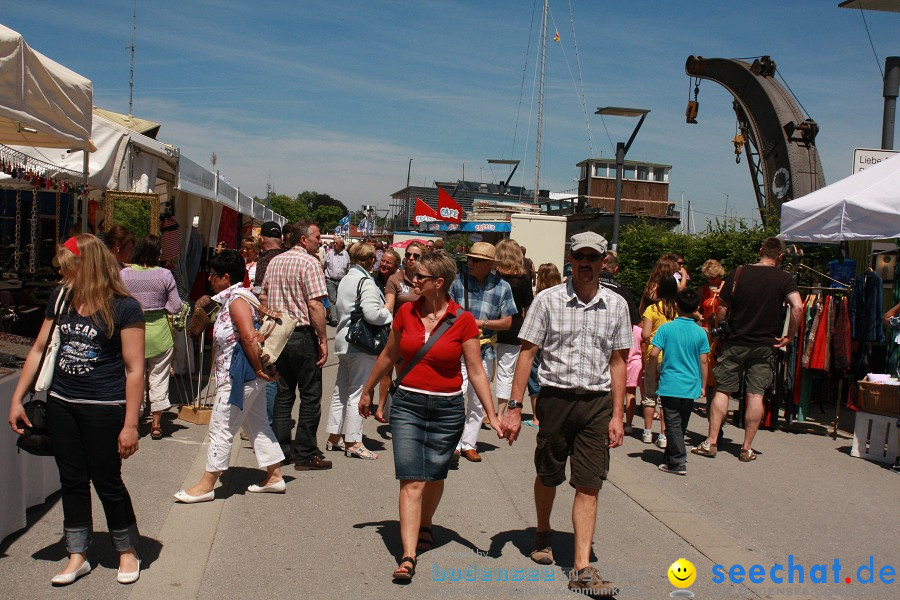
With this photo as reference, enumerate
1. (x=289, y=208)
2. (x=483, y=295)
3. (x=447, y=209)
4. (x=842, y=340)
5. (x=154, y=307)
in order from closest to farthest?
(x=483, y=295), (x=154, y=307), (x=842, y=340), (x=447, y=209), (x=289, y=208)

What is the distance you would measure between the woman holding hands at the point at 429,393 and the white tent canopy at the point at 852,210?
508 centimetres

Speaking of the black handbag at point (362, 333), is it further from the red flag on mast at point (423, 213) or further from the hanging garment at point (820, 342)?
the red flag on mast at point (423, 213)

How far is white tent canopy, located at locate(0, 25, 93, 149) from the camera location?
224 inches

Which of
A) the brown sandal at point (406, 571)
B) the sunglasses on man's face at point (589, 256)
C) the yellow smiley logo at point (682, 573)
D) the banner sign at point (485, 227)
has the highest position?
the banner sign at point (485, 227)

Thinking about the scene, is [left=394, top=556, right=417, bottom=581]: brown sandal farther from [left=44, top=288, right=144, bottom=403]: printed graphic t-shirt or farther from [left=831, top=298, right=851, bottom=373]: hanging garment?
[left=831, top=298, right=851, bottom=373]: hanging garment

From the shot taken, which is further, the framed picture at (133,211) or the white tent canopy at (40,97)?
the framed picture at (133,211)

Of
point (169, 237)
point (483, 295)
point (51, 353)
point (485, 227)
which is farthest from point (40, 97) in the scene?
point (485, 227)

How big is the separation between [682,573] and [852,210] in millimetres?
4947

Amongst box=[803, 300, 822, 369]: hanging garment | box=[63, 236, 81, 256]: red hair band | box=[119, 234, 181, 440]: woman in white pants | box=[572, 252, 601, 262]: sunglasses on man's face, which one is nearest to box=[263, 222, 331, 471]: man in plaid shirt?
box=[119, 234, 181, 440]: woman in white pants

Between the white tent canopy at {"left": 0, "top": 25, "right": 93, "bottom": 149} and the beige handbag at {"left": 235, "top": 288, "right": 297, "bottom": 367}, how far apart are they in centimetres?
204

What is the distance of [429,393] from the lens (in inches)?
188

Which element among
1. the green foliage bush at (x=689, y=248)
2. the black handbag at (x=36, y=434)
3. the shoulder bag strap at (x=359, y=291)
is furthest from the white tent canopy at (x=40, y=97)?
the green foliage bush at (x=689, y=248)

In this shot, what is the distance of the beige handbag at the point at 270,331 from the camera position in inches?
229

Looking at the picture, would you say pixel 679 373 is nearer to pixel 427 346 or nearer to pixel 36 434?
pixel 427 346
